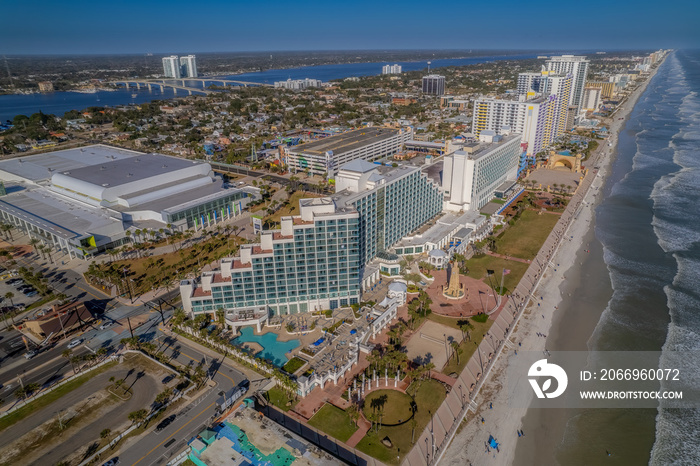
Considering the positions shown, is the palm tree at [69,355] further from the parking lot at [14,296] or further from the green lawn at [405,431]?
the green lawn at [405,431]

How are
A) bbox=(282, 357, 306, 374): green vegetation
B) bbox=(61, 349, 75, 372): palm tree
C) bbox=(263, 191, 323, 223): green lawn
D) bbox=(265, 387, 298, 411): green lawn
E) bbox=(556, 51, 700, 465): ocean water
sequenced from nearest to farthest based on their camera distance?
bbox=(556, 51, 700, 465): ocean water → bbox=(265, 387, 298, 411): green lawn → bbox=(282, 357, 306, 374): green vegetation → bbox=(61, 349, 75, 372): palm tree → bbox=(263, 191, 323, 223): green lawn

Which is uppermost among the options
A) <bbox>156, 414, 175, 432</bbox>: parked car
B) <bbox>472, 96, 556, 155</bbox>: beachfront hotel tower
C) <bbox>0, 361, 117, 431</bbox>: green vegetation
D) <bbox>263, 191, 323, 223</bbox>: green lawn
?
<bbox>472, 96, 556, 155</bbox>: beachfront hotel tower

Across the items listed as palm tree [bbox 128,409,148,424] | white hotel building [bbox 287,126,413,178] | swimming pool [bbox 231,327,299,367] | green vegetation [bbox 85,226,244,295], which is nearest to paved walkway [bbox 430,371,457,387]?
swimming pool [bbox 231,327,299,367]

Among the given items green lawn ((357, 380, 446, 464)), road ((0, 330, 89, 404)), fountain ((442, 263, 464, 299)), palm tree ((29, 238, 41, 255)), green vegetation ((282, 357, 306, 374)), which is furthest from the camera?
palm tree ((29, 238, 41, 255))

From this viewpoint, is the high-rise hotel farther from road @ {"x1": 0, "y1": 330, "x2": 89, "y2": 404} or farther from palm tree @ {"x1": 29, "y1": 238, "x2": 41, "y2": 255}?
road @ {"x1": 0, "y1": 330, "x2": 89, "y2": 404}

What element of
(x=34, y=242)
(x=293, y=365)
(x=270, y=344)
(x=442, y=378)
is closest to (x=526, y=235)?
(x=442, y=378)

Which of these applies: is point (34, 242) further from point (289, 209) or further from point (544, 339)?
point (544, 339)
